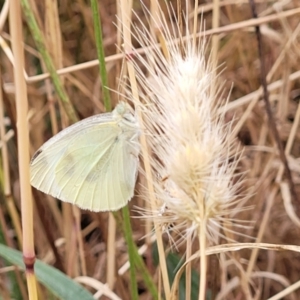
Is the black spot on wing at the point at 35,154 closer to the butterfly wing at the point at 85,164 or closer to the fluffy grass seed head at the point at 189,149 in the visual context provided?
the butterfly wing at the point at 85,164

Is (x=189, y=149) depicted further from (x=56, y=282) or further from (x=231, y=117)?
(x=231, y=117)

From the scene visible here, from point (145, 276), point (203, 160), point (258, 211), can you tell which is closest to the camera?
point (203, 160)

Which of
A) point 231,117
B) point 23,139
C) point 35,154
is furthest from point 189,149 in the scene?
point 231,117

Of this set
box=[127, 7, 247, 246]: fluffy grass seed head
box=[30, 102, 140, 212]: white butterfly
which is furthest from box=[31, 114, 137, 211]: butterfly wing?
box=[127, 7, 247, 246]: fluffy grass seed head

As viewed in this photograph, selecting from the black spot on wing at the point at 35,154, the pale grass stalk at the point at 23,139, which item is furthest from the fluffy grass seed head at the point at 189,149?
the black spot on wing at the point at 35,154

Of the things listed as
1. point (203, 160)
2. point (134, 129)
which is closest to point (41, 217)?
point (134, 129)

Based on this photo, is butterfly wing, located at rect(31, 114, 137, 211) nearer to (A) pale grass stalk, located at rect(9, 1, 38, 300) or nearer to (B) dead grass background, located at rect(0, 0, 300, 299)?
(B) dead grass background, located at rect(0, 0, 300, 299)

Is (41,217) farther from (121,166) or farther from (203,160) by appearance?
(203,160)
